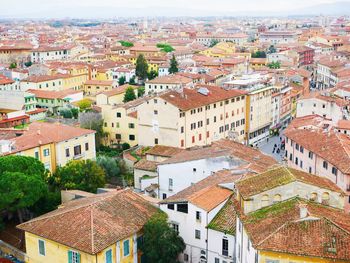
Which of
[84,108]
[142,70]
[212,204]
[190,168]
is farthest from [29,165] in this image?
[142,70]

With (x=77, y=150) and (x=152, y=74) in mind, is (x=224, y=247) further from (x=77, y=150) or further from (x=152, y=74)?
(x=152, y=74)

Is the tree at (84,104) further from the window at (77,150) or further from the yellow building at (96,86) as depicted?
the window at (77,150)

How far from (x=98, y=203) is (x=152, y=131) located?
2421cm

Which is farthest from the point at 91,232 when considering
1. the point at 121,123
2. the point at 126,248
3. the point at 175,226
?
the point at 121,123

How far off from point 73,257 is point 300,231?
11.6 m

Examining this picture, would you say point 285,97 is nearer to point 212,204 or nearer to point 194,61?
point 194,61

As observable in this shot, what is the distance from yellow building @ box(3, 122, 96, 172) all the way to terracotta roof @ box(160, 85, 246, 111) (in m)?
9.55

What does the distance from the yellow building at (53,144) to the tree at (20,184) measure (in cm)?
458

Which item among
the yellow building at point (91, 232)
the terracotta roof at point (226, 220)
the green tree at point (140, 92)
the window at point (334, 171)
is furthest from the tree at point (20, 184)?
the green tree at point (140, 92)

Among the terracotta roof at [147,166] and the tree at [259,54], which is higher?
the tree at [259,54]

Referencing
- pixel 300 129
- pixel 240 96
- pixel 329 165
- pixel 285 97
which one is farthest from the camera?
pixel 285 97

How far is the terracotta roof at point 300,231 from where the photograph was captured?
785 inches

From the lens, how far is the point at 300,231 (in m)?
20.8

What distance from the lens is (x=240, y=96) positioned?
58875 millimetres
